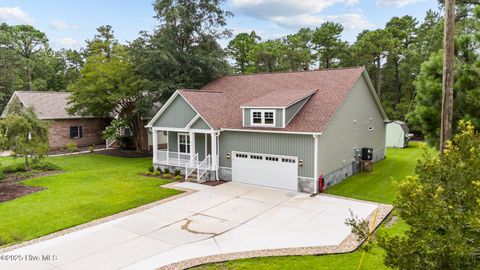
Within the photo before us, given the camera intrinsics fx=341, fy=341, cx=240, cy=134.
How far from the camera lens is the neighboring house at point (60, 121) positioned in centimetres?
3198

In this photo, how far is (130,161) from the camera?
26.4m

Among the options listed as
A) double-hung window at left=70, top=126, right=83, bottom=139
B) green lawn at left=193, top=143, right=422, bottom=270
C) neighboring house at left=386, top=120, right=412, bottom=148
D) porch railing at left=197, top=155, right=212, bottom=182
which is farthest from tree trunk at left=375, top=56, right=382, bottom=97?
double-hung window at left=70, top=126, right=83, bottom=139

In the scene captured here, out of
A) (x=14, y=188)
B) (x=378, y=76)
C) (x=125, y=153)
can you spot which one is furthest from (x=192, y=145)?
(x=378, y=76)

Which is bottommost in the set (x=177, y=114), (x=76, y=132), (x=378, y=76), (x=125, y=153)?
(x=125, y=153)

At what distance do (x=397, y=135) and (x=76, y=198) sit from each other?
28.7m

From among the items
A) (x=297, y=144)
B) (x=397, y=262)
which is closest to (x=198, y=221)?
(x=297, y=144)

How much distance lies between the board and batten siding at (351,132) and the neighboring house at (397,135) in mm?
8138

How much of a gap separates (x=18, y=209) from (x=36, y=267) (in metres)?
6.35

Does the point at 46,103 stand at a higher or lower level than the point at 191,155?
higher

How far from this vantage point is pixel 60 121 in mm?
32531

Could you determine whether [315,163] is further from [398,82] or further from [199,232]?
[398,82]

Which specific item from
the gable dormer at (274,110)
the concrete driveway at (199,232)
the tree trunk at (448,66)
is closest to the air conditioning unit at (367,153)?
the gable dormer at (274,110)

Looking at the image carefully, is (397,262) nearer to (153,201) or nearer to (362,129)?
(153,201)

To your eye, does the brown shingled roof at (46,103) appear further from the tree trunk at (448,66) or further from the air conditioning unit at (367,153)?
the tree trunk at (448,66)
